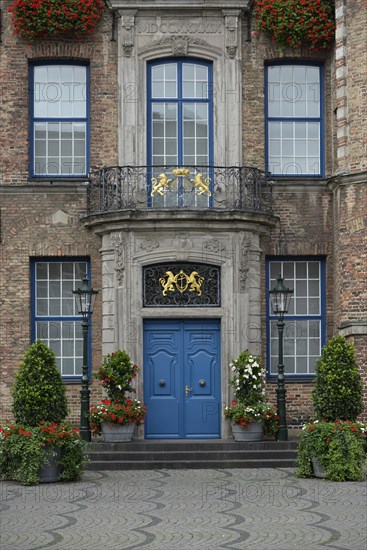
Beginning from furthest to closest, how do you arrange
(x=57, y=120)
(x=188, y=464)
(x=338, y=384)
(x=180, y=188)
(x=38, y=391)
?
(x=57, y=120) → (x=180, y=188) → (x=188, y=464) → (x=338, y=384) → (x=38, y=391)

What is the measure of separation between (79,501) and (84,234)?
8051 millimetres

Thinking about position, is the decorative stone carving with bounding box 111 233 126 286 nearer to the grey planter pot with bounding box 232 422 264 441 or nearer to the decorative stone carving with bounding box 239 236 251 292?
the decorative stone carving with bounding box 239 236 251 292

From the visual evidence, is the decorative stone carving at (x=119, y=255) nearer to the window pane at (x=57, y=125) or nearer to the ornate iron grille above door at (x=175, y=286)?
the ornate iron grille above door at (x=175, y=286)

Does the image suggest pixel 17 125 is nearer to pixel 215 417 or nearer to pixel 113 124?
pixel 113 124

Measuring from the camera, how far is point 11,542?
44.3 ft

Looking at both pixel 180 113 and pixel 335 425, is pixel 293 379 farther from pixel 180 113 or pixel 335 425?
pixel 180 113

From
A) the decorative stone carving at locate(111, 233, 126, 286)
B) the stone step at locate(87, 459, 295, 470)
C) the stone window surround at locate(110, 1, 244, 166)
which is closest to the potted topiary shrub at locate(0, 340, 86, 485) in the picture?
the stone step at locate(87, 459, 295, 470)

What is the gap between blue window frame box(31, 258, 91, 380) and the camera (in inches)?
938

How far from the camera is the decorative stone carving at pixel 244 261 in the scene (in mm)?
23028

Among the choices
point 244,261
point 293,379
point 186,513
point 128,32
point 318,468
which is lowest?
point 186,513

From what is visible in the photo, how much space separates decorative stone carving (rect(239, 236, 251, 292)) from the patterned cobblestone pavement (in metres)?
4.41

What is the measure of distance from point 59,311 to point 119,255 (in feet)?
6.22

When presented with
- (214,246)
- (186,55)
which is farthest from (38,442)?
(186,55)

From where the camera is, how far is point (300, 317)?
79.0 ft
